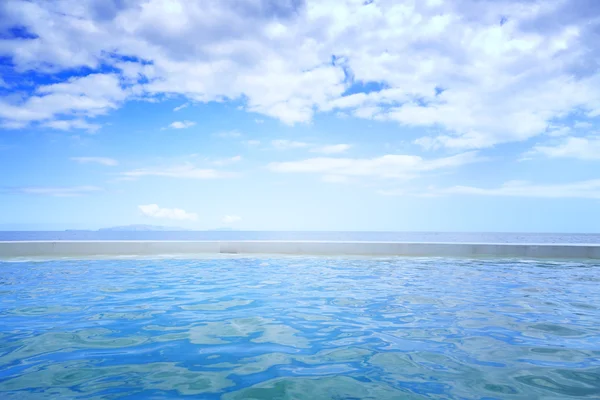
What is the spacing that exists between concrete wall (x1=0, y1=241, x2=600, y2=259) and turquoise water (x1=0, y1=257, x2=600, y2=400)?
10.3 ft

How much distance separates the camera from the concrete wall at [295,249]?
27.1 feet

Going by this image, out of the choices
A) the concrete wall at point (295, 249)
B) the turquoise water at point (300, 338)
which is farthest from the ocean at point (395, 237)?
the turquoise water at point (300, 338)

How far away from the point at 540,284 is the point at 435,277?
127cm

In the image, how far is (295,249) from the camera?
8883mm

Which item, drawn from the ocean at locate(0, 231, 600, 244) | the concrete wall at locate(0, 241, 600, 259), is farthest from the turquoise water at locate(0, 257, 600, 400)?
the ocean at locate(0, 231, 600, 244)

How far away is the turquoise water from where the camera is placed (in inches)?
69.7

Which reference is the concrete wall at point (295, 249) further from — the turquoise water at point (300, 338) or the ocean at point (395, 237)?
the ocean at point (395, 237)

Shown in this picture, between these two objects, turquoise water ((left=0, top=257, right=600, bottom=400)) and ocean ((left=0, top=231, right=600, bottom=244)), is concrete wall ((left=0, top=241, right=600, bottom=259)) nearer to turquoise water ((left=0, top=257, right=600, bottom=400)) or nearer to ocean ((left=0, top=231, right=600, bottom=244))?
turquoise water ((left=0, top=257, right=600, bottom=400))

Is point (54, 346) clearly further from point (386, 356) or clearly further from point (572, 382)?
point (572, 382)

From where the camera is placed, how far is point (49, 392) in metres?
1.70

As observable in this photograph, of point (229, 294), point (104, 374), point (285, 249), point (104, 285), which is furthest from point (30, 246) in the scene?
point (104, 374)

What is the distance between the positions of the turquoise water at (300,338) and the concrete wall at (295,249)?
124 inches

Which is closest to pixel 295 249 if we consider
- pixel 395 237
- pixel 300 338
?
pixel 300 338

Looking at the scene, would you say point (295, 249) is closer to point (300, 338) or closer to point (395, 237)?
point (300, 338)
